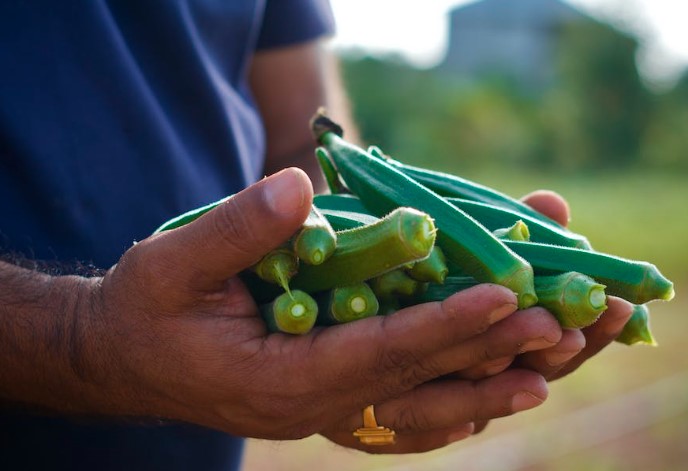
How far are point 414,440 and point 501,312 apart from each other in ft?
2.34

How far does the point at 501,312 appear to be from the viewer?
6.21 feet

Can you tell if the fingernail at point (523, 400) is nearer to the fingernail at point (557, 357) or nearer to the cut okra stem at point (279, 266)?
the fingernail at point (557, 357)

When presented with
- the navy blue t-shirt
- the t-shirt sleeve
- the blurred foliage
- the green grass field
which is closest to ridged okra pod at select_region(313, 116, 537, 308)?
the navy blue t-shirt

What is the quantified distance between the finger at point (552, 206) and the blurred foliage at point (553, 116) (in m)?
29.7

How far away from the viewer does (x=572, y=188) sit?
2714cm

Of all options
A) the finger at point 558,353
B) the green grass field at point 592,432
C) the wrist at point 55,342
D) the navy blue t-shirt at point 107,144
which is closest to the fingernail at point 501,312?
the finger at point 558,353

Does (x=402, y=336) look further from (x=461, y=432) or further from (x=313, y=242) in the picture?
(x=461, y=432)

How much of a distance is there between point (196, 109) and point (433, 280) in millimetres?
1305

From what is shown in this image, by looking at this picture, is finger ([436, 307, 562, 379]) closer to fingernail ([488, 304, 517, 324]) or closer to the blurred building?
fingernail ([488, 304, 517, 324])

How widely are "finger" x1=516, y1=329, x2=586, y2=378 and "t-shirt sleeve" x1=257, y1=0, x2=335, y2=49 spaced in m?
1.97

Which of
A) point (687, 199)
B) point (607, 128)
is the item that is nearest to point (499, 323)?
point (687, 199)

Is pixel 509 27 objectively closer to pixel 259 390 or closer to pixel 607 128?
pixel 607 128

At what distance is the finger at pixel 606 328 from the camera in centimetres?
230

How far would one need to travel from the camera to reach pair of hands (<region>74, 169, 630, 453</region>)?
6.07 ft
